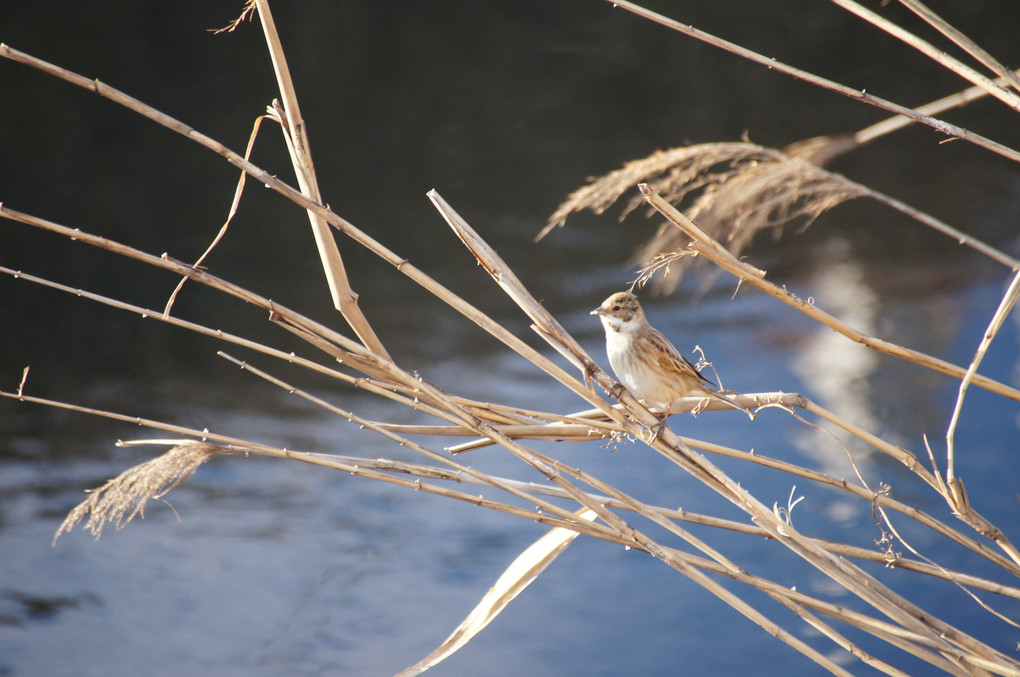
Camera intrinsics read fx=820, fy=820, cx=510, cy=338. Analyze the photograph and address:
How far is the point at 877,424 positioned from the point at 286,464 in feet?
10.2

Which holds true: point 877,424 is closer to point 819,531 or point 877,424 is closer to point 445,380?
point 819,531

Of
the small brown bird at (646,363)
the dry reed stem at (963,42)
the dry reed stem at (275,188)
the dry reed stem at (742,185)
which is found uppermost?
the dry reed stem at (742,185)

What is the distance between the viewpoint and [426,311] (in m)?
5.50

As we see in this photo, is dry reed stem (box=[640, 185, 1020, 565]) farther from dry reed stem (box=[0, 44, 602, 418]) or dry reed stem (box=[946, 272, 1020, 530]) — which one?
dry reed stem (box=[0, 44, 602, 418])

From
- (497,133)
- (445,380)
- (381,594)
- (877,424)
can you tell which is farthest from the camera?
(497,133)

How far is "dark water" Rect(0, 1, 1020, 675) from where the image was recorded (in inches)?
132

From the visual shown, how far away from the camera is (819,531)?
3693 mm

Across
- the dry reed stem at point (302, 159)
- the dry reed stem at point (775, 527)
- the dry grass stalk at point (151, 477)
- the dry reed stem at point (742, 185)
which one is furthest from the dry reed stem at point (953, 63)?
the dry grass stalk at point (151, 477)

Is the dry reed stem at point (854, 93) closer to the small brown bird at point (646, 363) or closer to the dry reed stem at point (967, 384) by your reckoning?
the dry reed stem at point (967, 384)

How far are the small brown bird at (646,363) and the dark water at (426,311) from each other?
52.5 inches

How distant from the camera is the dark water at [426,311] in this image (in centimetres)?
336

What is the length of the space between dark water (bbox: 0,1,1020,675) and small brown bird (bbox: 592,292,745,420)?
1.33m

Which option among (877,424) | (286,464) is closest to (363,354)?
(286,464)

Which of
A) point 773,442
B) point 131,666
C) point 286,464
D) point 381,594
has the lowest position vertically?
point 131,666
